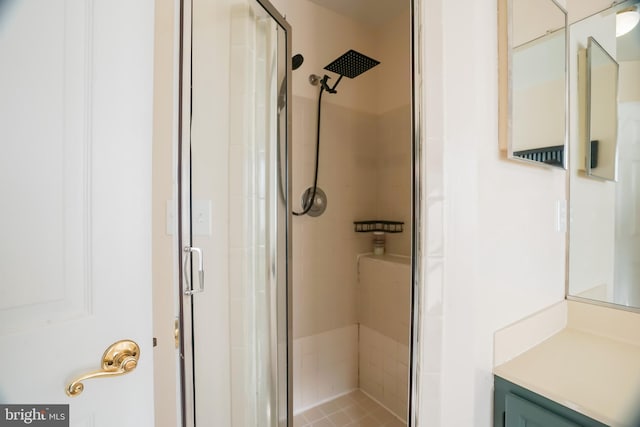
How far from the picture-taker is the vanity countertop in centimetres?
65

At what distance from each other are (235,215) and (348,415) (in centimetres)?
142

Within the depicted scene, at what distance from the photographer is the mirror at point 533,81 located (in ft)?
2.66

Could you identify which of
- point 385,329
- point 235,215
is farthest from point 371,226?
point 235,215

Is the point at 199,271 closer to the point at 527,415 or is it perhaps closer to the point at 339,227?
the point at 527,415

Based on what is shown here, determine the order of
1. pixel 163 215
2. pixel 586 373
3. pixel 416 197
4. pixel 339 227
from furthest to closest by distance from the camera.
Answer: pixel 339 227
pixel 163 215
pixel 586 373
pixel 416 197

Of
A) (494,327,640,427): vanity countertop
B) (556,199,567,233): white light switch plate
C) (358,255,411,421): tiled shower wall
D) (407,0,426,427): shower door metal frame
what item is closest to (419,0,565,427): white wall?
(407,0,426,427): shower door metal frame

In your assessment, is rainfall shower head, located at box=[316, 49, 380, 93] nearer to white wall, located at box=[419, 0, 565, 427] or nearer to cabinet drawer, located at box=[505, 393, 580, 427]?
white wall, located at box=[419, 0, 565, 427]

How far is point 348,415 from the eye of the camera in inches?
61.6

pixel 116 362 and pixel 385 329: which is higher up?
pixel 116 362

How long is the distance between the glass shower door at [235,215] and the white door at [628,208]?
1353 millimetres

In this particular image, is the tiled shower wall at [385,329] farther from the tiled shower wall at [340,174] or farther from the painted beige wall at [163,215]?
the painted beige wall at [163,215]

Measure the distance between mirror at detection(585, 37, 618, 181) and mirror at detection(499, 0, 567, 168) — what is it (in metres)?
0.22

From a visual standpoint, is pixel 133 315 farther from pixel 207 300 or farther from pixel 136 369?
pixel 207 300

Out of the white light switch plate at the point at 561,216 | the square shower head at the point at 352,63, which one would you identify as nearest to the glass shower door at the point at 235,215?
the square shower head at the point at 352,63
